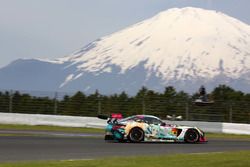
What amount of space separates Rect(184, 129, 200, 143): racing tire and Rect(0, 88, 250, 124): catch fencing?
13001mm

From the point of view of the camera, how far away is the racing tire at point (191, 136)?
23.1 metres

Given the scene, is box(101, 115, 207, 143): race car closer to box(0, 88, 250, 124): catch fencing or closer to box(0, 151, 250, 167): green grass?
box(0, 151, 250, 167): green grass

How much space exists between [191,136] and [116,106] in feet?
53.2

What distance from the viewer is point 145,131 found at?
22375 millimetres

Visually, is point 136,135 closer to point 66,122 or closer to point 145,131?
point 145,131

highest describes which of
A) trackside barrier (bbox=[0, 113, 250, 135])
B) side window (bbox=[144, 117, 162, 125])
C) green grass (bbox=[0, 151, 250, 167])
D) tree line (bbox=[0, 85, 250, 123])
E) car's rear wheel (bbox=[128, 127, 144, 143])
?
tree line (bbox=[0, 85, 250, 123])

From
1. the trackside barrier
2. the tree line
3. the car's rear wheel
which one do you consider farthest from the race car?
the tree line

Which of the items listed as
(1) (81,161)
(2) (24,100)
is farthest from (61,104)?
(1) (81,161)

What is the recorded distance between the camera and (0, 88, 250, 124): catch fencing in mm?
37094

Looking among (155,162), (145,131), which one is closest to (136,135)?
(145,131)

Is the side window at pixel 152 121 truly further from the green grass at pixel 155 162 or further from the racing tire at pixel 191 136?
the green grass at pixel 155 162

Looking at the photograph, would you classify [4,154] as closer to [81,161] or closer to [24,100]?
[81,161]

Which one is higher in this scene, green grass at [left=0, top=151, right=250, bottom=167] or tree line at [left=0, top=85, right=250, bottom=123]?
tree line at [left=0, top=85, right=250, bottom=123]

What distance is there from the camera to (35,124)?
1393 inches
